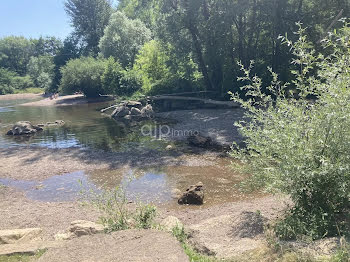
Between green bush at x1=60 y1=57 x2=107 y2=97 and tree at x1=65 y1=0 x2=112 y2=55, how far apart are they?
12472 mm

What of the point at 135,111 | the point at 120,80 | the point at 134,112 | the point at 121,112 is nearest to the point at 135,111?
the point at 135,111

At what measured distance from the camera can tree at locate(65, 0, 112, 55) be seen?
198 ft

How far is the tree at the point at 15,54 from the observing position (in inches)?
3519

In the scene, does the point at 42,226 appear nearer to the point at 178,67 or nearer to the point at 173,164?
the point at 173,164

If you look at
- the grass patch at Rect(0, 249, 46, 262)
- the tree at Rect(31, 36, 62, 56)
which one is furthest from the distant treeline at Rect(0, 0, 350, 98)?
the tree at Rect(31, 36, 62, 56)

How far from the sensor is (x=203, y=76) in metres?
32.8

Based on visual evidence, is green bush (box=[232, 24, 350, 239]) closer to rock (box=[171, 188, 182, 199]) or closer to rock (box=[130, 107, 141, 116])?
rock (box=[171, 188, 182, 199])

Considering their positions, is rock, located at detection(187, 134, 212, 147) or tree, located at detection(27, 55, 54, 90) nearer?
rock, located at detection(187, 134, 212, 147)

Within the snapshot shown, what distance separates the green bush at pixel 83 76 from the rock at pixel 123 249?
141 feet

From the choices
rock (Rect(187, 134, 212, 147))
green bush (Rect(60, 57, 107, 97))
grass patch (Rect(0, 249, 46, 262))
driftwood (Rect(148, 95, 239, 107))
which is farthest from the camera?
green bush (Rect(60, 57, 107, 97))

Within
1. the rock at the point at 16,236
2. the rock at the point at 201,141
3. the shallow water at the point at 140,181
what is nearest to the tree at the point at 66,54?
the shallow water at the point at 140,181

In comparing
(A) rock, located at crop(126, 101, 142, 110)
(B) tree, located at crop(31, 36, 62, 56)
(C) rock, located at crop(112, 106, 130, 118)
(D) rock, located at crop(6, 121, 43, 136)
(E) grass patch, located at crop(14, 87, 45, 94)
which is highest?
(B) tree, located at crop(31, 36, 62, 56)

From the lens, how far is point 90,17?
2403 inches

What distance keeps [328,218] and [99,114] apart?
31.7 metres
